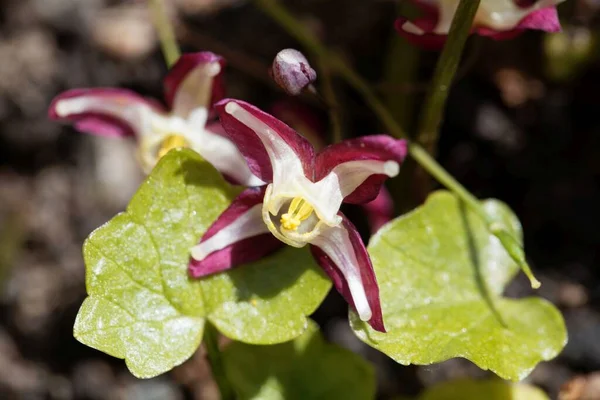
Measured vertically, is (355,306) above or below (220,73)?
below

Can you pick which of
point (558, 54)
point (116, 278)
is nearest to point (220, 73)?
point (116, 278)

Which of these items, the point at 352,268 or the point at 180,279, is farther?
the point at 180,279

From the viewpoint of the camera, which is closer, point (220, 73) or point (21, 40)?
point (220, 73)

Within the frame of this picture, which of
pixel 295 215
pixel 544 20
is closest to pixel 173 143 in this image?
pixel 295 215

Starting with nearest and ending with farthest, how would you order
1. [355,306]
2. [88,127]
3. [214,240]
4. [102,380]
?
[355,306]
[214,240]
[88,127]
[102,380]

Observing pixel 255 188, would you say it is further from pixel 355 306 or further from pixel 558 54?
pixel 558 54

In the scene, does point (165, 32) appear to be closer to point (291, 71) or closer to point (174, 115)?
point (174, 115)

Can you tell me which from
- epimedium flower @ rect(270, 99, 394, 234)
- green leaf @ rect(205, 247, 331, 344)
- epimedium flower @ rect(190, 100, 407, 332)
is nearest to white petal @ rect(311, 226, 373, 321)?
epimedium flower @ rect(190, 100, 407, 332)
